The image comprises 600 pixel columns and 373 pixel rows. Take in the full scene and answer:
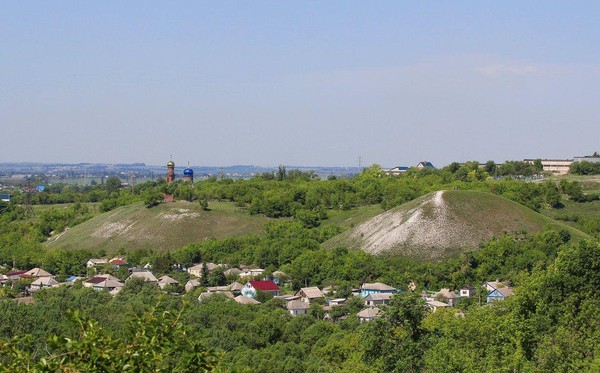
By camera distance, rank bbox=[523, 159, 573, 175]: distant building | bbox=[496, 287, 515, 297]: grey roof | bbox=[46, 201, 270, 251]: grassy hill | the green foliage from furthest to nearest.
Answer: bbox=[523, 159, 573, 175]: distant building
the green foliage
bbox=[46, 201, 270, 251]: grassy hill
bbox=[496, 287, 515, 297]: grey roof

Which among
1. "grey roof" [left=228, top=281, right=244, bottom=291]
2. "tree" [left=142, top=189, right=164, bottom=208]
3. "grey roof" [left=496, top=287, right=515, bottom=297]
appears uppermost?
"tree" [left=142, top=189, right=164, bottom=208]

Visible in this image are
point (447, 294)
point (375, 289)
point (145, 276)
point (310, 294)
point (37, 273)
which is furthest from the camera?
point (37, 273)

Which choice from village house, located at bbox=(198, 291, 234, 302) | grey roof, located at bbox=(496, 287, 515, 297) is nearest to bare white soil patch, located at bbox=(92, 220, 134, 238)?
village house, located at bbox=(198, 291, 234, 302)

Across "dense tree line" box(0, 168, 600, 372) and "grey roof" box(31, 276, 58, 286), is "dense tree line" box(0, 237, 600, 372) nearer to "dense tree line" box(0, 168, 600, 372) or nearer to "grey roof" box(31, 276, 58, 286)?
"dense tree line" box(0, 168, 600, 372)

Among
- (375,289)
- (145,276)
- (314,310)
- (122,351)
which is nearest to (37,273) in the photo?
(145,276)

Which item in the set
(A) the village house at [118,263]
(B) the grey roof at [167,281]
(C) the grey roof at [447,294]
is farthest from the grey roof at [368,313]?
(A) the village house at [118,263]

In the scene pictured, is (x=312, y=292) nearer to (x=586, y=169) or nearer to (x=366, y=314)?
(x=366, y=314)

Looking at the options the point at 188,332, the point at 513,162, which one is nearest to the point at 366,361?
the point at 188,332
